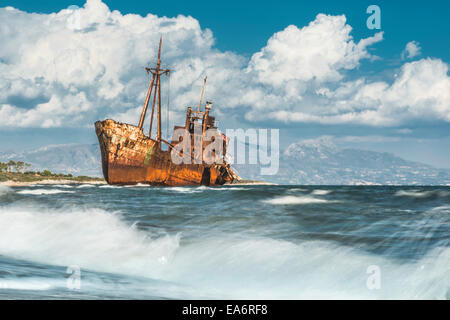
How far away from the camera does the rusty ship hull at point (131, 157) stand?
2196 inches

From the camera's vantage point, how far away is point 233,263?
11594 mm

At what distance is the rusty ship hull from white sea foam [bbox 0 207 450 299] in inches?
1559

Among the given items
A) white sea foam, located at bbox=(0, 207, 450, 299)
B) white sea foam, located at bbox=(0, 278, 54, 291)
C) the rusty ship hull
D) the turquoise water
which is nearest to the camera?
white sea foam, located at bbox=(0, 278, 54, 291)

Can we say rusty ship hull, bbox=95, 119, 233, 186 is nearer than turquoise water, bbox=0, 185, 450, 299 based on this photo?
No

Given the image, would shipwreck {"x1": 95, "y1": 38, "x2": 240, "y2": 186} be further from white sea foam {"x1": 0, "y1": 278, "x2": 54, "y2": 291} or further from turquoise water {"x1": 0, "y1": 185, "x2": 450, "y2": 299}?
white sea foam {"x1": 0, "y1": 278, "x2": 54, "y2": 291}

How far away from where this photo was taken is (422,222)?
18.3 meters

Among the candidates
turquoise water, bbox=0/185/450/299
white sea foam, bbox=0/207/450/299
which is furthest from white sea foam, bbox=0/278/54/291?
white sea foam, bbox=0/207/450/299

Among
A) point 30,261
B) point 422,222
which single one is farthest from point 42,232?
point 422,222

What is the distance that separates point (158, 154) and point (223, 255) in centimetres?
4670

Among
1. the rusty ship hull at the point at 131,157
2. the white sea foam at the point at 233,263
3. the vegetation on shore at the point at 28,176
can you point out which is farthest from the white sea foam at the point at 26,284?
the vegetation on shore at the point at 28,176

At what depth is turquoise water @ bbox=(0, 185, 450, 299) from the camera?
8.99 metres
